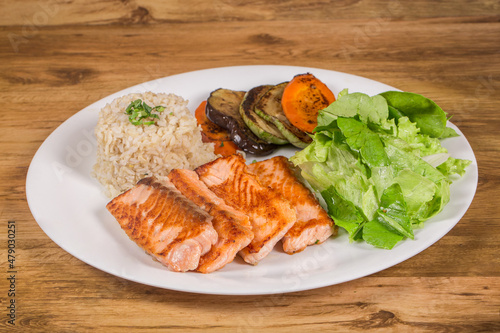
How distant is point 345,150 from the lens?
13.4 feet

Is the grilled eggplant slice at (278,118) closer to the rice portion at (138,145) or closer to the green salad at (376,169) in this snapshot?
the green salad at (376,169)

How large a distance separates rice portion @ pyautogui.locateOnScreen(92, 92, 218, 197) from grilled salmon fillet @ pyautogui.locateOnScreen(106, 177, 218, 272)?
0.58m

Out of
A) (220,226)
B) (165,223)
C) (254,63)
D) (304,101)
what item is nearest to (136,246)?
(165,223)

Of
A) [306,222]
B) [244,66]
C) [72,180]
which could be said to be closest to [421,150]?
[306,222]

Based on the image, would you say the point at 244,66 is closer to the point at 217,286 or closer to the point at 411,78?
the point at 411,78

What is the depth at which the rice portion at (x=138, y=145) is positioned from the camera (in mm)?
4473

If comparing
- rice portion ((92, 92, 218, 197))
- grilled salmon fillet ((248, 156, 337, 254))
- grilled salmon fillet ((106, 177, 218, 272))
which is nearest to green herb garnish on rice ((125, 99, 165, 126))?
rice portion ((92, 92, 218, 197))

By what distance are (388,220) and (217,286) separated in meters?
1.32

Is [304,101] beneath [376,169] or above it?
beneath

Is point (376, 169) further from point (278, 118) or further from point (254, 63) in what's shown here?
point (254, 63)

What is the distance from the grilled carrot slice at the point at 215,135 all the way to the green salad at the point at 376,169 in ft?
3.14

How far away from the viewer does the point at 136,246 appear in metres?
3.87

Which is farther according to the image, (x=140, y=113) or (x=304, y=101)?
(x=304, y=101)

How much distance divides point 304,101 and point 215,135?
967 millimetres
